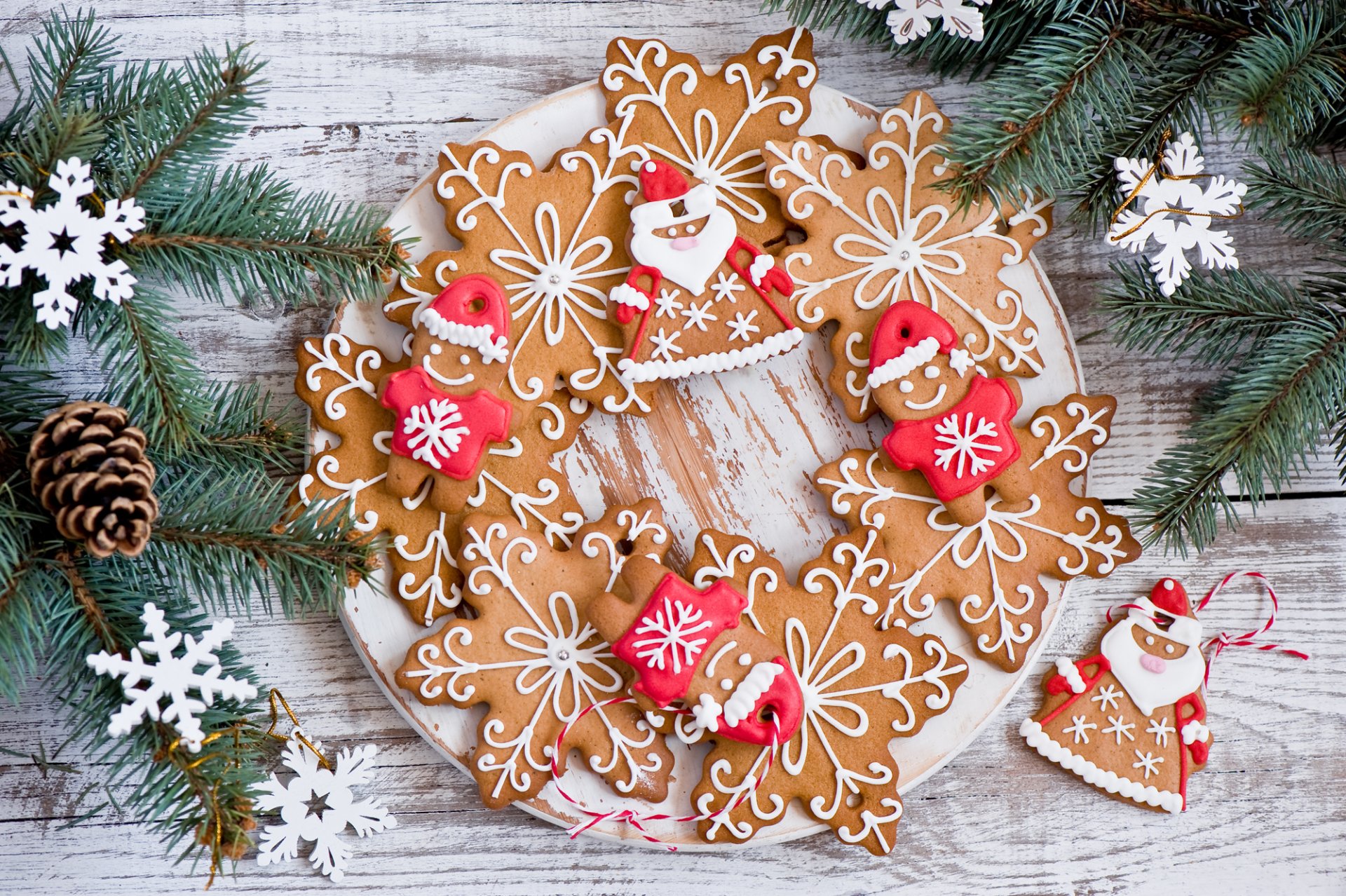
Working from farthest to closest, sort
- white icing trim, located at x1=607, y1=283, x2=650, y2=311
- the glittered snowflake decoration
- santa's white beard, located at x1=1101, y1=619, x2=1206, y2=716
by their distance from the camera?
santa's white beard, located at x1=1101, y1=619, x2=1206, y2=716 < white icing trim, located at x1=607, y1=283, x2=650, y2=311 < the glittered snowflake decoration

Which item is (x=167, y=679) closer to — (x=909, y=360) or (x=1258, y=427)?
(x=909, y=360)

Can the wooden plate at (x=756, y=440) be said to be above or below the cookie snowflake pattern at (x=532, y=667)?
above

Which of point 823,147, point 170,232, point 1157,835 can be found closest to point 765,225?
point 823,147

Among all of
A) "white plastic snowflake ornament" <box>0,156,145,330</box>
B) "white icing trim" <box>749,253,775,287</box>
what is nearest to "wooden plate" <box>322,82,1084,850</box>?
"white icing trim" <box>749,253,775,287</box>

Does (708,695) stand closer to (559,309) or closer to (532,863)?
(532,863)

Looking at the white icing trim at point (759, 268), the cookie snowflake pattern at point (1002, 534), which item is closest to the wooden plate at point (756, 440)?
the cookie snowflake pattern at point (1002, 534)

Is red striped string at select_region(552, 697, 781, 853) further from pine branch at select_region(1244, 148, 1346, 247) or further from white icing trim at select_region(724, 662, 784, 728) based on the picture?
pine branch at select_region(1244, 148, 1346, 247)

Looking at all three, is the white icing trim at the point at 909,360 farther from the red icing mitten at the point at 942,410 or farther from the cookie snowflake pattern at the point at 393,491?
the cookie snowflake pattern at the point at 393,491

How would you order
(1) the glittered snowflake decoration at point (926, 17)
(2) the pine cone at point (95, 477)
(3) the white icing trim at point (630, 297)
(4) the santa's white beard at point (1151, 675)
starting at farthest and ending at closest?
(4) the santa's white beard at point (1151, 675), (3) the white icing trim at point (630, 297), (1) the glittered snowflake decoration at point (926, 17), (2) the pine cone at point (95, 477)
